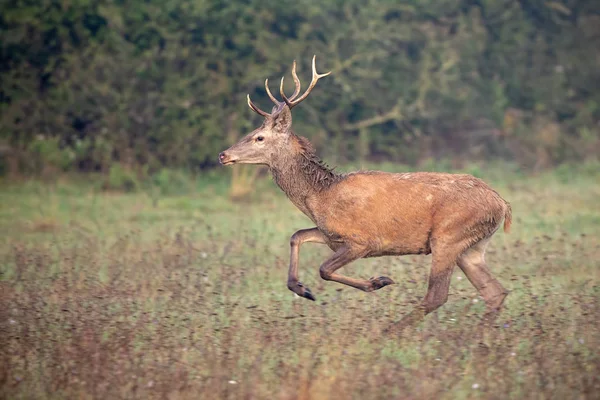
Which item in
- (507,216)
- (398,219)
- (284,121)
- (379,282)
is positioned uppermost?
(284,121)

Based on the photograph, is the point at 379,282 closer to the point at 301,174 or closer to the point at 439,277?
the point at 439,277

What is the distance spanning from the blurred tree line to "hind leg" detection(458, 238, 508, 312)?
9978 mm

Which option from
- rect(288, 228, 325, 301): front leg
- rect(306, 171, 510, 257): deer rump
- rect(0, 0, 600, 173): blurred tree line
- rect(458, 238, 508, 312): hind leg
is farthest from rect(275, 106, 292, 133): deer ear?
rect(0, 0, 600, 173): blurred tree line

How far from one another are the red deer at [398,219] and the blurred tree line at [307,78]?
377 inches

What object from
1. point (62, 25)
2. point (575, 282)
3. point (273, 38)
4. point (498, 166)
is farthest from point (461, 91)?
point (575, 282)

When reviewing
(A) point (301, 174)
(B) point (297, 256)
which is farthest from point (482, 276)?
(A) point (301, 174)

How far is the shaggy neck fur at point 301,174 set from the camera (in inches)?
322

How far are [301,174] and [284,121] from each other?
1.66 ft

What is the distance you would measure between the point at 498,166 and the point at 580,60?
11.3 ft

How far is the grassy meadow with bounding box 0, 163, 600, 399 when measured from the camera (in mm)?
6066

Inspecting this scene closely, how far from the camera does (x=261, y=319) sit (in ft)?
24.0

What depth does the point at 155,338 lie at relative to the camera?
7137 mm

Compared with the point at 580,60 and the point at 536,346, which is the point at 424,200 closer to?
the point at 536,346

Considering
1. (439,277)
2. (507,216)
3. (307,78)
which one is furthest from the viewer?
(307,78)
